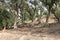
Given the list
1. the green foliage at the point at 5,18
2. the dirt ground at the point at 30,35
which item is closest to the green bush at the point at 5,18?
the green foliage at the point at 5,18

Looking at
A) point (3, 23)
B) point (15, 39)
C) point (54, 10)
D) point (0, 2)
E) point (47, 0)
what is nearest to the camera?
point (15, 39)

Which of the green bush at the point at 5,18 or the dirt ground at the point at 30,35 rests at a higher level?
the green bush at the point at 5,18

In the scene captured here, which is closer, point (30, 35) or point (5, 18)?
point (30, 35)

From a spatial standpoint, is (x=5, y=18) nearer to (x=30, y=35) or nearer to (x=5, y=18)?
(x=5, y=18)

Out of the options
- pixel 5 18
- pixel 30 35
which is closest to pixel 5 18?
pixel 5 18

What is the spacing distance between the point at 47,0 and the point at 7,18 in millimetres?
8376

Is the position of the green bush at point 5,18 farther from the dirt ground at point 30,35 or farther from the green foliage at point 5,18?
the dirt ground at point 30,35

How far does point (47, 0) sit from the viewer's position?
3362cm

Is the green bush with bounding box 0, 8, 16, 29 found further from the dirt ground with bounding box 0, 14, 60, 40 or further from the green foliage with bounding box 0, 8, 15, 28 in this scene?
the dirt ground with bounding box 0, 14, 60, 40

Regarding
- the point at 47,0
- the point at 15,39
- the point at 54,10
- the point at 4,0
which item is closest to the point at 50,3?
the point at 47,0

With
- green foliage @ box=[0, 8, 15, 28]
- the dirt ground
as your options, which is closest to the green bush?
green foliage @ box=[0, 8, 15, 28]

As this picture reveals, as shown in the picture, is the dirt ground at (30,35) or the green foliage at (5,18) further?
the green foliage at (5,18)

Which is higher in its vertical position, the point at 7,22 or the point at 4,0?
the point at 4,0

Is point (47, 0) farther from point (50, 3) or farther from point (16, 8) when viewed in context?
point (16, 8)
